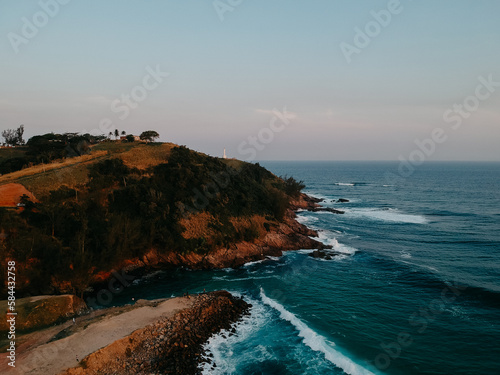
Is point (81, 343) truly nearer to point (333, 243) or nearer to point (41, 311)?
point (41, 311)

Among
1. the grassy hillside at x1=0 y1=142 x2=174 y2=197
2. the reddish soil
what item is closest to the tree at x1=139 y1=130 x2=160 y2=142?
the grassy hillside at x1=0 y1=142 x2=174 y2=197

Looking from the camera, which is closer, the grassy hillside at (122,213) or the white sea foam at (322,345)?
the white sea foam at (322,345)

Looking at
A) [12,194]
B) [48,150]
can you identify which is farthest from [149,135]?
[12,194]

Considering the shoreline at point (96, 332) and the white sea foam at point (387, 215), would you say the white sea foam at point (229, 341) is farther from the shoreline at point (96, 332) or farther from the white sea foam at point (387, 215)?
the white sea foam at point (387, 215)

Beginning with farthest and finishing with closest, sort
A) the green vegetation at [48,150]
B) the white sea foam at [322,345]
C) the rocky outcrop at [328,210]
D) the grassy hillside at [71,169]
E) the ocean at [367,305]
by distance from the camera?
the rocky outcrop at [328,210] < the green vegetation at [48,150] < the grassy hillside at [71,169] < the ocean at [367,305] < the white sea foam at [322,345]

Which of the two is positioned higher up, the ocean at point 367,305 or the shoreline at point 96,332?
the shoreline at point 96,332

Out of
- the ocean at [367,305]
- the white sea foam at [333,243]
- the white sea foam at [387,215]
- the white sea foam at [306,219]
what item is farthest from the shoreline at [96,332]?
the white sea foam at [387,215]
